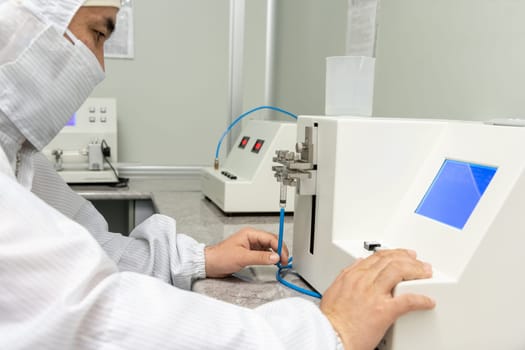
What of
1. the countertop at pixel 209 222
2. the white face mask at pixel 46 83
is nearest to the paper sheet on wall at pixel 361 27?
the countertop at pixel 209 222

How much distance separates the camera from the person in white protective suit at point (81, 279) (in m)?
0.58

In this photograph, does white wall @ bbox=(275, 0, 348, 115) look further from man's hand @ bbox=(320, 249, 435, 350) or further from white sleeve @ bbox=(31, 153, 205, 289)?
man's hand @ bbox=(320, 249, 435, 350)

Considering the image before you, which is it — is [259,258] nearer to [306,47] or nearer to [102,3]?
[102,3]

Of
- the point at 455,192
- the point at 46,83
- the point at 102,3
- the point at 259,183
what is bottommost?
the point at 259,183

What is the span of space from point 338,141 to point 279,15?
1.78 m

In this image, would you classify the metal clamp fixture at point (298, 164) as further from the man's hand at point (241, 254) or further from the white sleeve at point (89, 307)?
the white sleeve at point (89, 307)

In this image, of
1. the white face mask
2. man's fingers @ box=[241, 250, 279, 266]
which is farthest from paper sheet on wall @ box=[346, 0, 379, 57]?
the white face mask

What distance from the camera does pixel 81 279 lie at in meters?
0.61

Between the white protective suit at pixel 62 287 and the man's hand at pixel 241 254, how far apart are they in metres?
0.31

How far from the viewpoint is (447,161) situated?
0.84 meters

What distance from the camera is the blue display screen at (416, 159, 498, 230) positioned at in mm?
735

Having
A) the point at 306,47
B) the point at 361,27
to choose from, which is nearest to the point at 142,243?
the point at 361,27

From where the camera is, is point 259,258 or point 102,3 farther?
point 259,258

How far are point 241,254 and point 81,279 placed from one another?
47 cm
